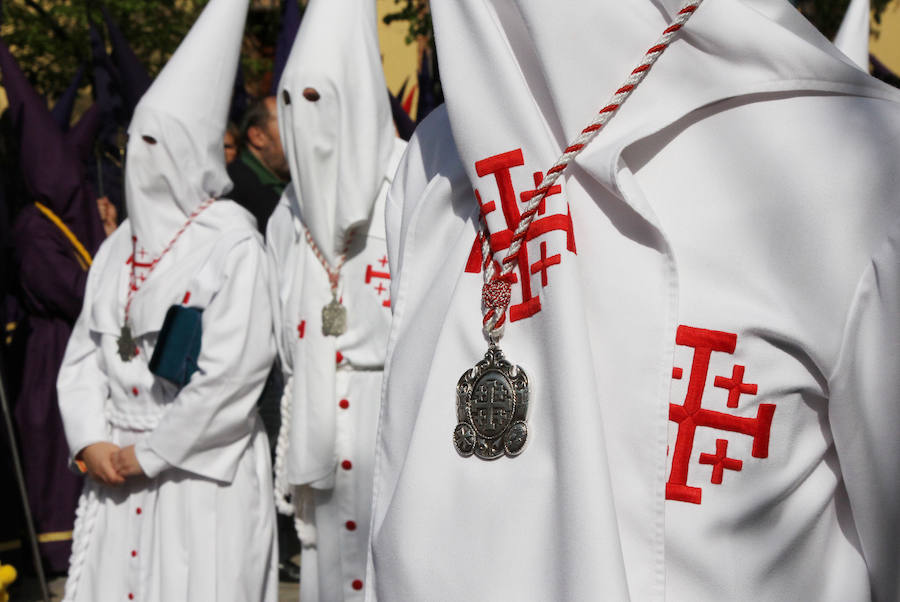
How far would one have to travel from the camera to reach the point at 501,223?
148 cm

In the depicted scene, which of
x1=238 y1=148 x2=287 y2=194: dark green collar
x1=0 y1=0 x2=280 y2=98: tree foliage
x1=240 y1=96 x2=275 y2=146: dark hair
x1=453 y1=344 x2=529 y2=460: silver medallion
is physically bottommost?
x1=453 y1=344 x2=529 y2=460: silver medallion

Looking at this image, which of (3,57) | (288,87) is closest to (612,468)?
(288,87)

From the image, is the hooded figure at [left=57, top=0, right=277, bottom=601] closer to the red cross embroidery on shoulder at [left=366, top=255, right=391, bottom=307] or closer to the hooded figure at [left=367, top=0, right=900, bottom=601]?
the red cross embroidery on shoulder at [left=366, top=255, right=391, bottom=307]

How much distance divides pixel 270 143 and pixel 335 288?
294cm

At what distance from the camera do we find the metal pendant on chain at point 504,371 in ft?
4.53

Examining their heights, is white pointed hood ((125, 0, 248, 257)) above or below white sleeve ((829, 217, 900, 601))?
above

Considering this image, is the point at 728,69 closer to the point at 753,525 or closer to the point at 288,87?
the point at 753,525

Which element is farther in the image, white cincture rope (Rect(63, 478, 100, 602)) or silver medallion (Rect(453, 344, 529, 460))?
white cincture rope (Rect(63, 478, 100, 602))

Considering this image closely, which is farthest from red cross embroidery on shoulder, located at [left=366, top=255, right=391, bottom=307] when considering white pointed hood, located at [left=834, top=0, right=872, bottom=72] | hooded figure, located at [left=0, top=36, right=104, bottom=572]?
hooded figure, located at [left=0, top=36, right=104, bottom=572]

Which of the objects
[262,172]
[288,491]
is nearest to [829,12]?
[262,172]

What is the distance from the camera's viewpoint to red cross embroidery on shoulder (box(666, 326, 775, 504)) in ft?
4.49

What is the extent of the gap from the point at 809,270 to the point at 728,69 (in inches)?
10.8

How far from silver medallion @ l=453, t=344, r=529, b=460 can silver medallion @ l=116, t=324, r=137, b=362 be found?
294cm

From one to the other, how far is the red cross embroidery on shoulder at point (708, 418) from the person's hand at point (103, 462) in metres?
3.10
